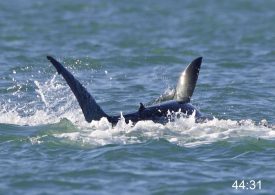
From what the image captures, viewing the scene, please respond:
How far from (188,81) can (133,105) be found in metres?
2.53

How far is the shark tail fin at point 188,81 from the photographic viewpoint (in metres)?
16.5

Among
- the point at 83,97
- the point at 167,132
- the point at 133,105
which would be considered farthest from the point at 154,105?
the point at 133,105

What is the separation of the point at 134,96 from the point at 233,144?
542 cm

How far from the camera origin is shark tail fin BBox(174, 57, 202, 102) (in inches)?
648

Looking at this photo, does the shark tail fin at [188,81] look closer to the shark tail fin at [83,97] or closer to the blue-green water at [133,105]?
the blue-green water at [133,105]

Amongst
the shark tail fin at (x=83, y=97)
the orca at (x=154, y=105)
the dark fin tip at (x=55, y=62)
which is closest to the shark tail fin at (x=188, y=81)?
the orca at (x=154, y=105)

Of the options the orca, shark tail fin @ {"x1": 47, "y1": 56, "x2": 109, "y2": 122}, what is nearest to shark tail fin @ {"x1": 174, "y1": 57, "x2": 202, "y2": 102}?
the orca

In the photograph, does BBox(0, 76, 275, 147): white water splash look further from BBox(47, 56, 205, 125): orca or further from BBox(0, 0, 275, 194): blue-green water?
BBox(47, 56, 205, 125): orca

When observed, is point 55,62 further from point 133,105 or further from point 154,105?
point 133,105

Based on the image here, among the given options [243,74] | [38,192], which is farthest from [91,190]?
[243,74]

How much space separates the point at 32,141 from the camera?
49.6 feet

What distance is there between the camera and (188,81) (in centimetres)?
1652

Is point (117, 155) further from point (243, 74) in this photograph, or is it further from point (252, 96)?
point (243, 74)

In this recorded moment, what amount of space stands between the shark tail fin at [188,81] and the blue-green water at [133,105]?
849mm
